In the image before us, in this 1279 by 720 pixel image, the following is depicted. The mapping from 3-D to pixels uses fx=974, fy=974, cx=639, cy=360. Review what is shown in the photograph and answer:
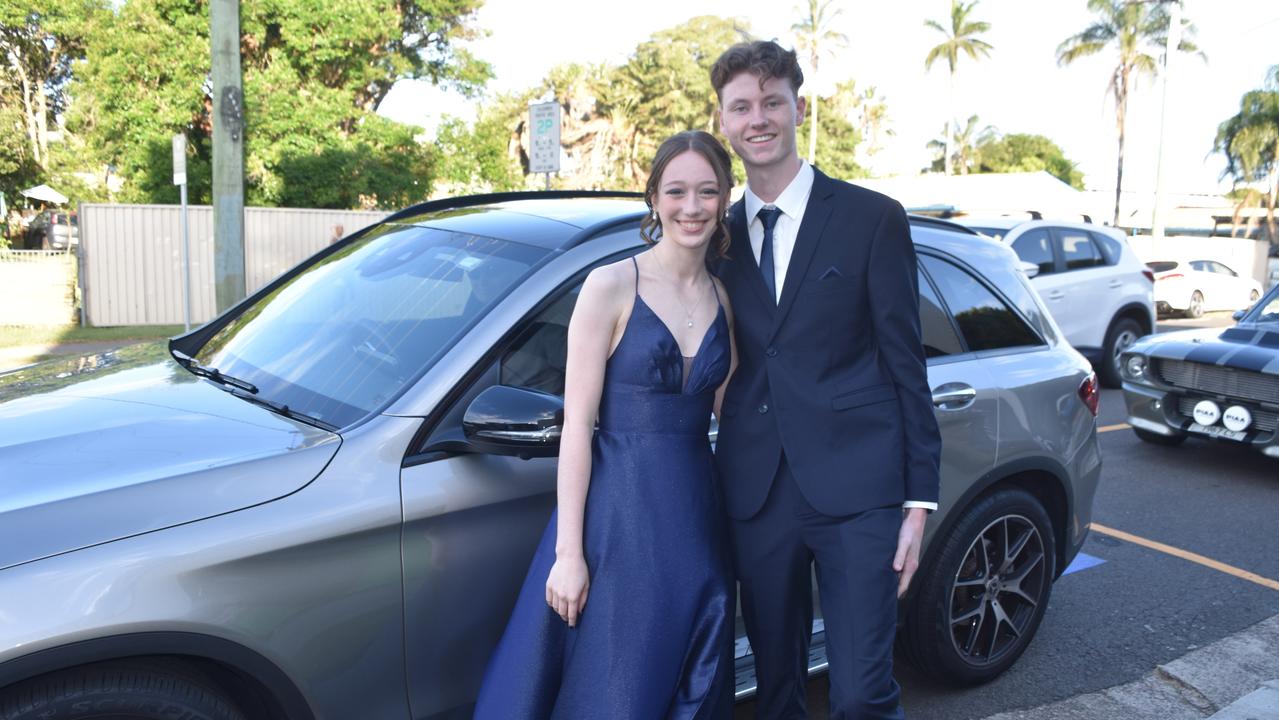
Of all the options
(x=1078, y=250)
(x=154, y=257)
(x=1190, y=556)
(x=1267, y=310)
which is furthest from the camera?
(x=154, y=257)

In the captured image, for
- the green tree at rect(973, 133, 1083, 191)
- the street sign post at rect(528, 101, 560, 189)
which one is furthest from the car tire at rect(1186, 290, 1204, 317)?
the green tree at rect(973, 133, 1083, 191)

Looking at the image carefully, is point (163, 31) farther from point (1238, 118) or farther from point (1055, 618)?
point (1238, 118)

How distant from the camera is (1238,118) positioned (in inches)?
1467

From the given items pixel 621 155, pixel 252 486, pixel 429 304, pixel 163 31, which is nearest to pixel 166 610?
pixel 252 486

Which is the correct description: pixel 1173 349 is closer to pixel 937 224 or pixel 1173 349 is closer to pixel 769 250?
pixel 937 224

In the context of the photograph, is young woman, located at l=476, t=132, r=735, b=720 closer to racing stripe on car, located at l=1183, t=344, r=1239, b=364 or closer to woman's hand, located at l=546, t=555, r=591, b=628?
woman's hand, located at l=546, t=555, r=591, b=628

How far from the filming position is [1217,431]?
6.77m

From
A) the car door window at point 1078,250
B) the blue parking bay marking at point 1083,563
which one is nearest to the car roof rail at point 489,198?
the blue parking bay marking at point 1083,563

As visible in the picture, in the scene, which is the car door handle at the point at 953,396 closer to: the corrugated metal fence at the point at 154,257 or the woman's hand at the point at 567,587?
the woman's hand at the point at 567,587

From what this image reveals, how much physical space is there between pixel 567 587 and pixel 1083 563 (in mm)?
3898

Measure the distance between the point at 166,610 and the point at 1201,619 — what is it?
4.27 m

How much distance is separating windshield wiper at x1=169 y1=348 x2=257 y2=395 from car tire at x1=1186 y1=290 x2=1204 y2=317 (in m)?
20.9

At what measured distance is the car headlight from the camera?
24.1 ft

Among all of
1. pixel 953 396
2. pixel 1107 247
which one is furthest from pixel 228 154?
pixel 1107 247
